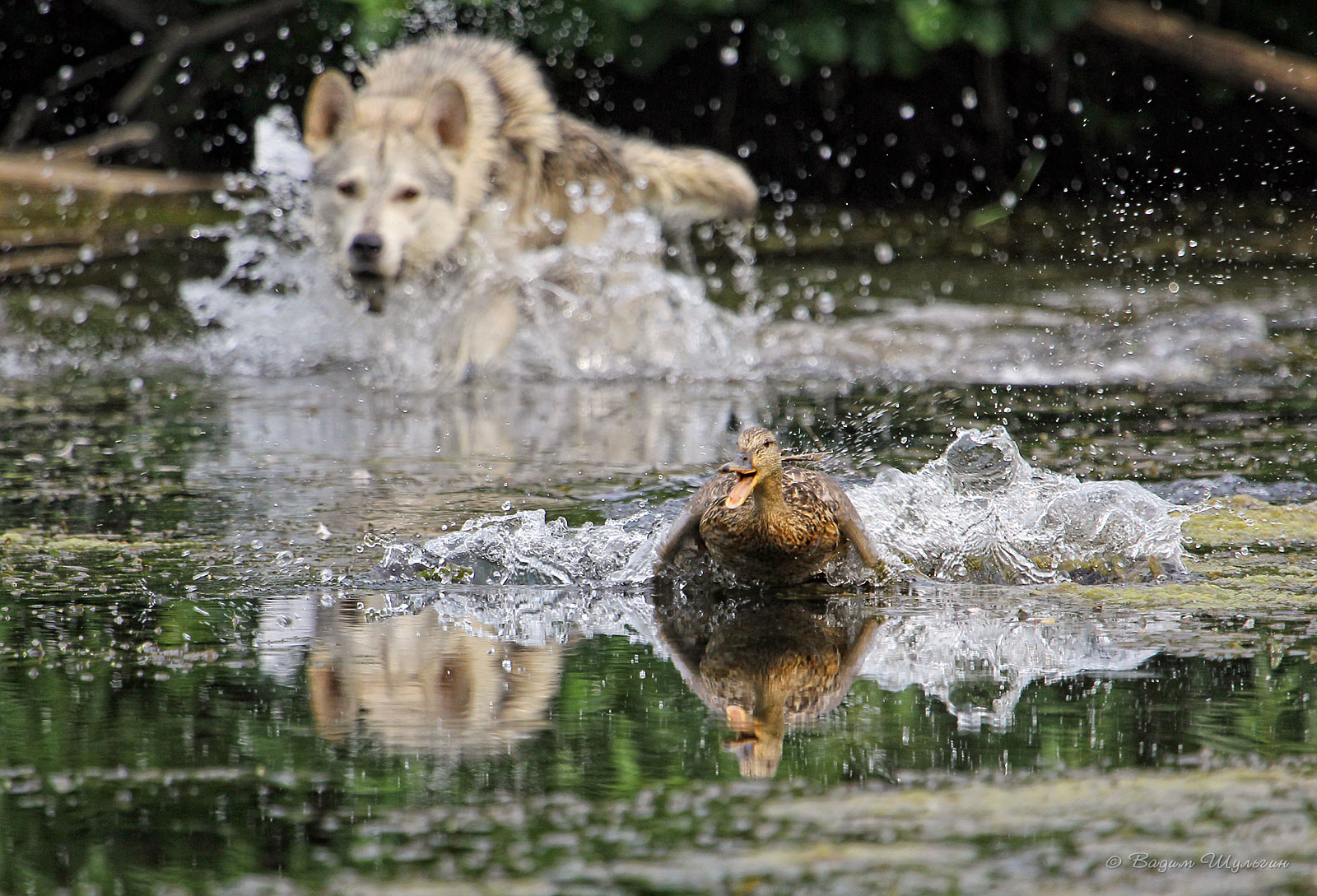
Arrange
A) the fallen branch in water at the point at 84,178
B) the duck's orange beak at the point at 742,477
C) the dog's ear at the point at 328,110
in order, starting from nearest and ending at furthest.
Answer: the duck's orange beak at the point at 742,477
the dog's ear at the point at 328,110
the fallen branch in water at the point at 84,178

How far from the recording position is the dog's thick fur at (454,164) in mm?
7223

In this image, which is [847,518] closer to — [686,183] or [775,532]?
[775,532]

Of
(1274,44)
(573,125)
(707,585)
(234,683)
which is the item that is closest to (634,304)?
(573,125)

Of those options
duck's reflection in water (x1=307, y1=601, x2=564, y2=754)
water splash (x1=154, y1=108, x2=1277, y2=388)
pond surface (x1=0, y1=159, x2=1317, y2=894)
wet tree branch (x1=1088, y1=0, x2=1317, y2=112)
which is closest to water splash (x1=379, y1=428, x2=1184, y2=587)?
pond surface (x1=0, y1=159, x2=1317, y2=894)

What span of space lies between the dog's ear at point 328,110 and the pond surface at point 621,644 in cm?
107

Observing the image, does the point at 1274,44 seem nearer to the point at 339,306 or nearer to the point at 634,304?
the point at 634,304

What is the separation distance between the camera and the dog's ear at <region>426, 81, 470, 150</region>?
7.27m

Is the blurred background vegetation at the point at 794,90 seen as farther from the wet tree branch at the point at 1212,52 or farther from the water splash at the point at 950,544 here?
the water splash at the point at 950,544

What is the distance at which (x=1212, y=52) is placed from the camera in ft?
34.3

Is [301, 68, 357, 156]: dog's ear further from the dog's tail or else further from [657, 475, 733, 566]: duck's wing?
[657, 475, 733, 566]: duck's wing

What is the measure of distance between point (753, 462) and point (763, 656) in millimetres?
492

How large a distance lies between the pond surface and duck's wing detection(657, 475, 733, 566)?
0.28 ft

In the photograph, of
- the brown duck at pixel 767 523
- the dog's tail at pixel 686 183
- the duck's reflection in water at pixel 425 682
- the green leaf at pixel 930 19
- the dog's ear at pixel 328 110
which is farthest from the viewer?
the green leaf at pixel 930 19

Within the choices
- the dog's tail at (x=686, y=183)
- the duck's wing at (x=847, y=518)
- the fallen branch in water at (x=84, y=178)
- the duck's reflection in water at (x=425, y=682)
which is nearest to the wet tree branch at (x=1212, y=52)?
the dog's tail at (x=686, y=183)
